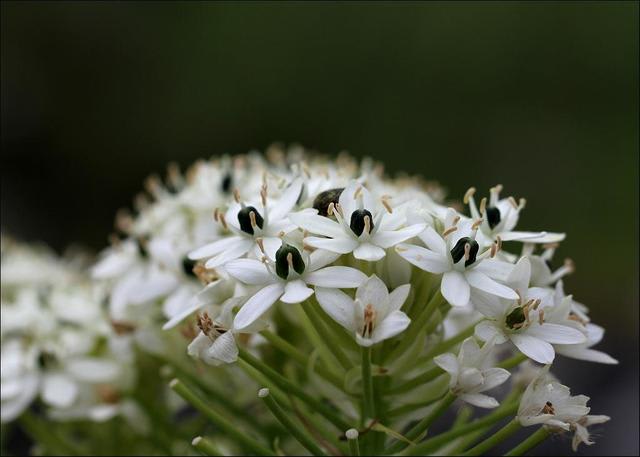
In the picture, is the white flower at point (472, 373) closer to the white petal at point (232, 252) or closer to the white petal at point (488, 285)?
the white petal at point (488, 285)

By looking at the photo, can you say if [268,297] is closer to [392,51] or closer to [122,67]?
[392,51]

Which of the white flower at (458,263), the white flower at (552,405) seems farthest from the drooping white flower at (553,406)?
the white flower at (458,263)

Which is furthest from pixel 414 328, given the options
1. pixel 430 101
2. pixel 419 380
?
pixel 430 101

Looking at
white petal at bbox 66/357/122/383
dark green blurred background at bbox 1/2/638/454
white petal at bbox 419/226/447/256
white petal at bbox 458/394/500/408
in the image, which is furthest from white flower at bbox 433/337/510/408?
dark green blurred background at bbox 1/2/638/454

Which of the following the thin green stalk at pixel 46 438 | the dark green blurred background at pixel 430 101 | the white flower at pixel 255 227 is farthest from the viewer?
the dark green blurred background at pixel 430 101

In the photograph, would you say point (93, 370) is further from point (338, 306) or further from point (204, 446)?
point (338, 306)

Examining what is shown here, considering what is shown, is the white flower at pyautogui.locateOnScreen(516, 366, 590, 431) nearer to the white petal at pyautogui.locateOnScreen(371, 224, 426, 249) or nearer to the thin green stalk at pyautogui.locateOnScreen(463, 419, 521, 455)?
the thin green stalk at pyautogui.locateOnScreen(463, 419, 521, 455)

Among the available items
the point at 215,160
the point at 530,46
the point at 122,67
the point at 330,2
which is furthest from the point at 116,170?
the point at 215,160
